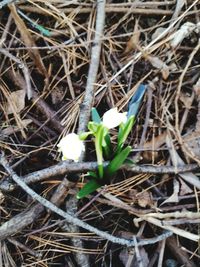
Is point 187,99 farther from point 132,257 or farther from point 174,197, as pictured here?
point 132,257

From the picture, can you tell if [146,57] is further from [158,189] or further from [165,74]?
[158,189]

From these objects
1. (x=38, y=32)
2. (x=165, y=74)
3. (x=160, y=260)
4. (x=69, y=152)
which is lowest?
(x=160, y=260)

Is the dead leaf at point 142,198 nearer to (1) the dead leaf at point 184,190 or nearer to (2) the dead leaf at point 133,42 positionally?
→ (1) the dead leaf at point 184,190

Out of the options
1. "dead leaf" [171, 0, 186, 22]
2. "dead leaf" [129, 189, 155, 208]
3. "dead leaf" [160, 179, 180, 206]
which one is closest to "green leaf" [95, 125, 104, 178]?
"dead leaf" [129, 189, 155, 208]

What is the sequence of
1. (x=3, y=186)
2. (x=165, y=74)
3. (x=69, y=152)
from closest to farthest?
(x=69, y=152), (x=3, y=186), (x=165, y=74)

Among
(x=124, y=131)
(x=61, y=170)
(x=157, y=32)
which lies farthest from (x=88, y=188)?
(x=157, y=32)

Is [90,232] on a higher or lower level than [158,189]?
lower

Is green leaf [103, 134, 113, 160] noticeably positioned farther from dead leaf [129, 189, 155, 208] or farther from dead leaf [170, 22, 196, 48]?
dead leaf [170, 22, 196, 48]

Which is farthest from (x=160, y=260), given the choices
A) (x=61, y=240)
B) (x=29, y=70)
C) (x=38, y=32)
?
(x=38, y=32)

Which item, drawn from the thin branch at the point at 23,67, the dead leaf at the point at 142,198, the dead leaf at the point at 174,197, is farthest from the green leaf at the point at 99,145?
the thin branch at the point at 23,67
